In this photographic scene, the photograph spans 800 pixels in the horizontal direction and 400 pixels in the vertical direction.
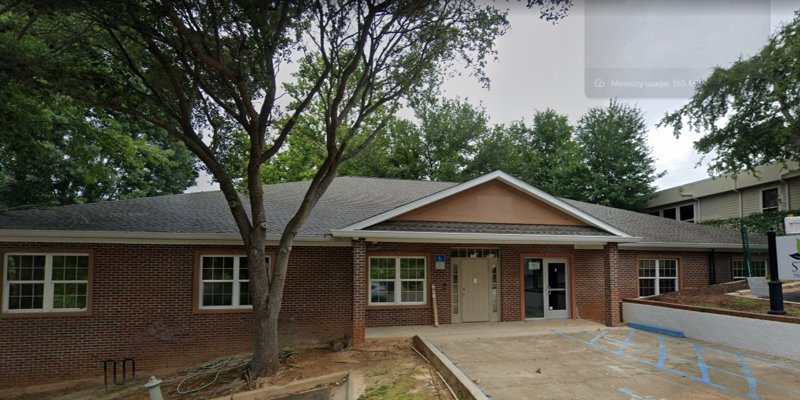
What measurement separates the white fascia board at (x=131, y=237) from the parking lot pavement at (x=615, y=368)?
4689mm

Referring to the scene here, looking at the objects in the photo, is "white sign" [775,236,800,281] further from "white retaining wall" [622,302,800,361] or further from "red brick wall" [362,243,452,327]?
"red brick wall" [362,243,452,327]

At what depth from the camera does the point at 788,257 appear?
9594 mm

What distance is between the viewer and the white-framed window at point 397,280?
12750 mm

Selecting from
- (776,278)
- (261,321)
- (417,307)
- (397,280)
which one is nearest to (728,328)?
(776,278)

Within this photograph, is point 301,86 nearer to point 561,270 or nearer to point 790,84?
point 561,270

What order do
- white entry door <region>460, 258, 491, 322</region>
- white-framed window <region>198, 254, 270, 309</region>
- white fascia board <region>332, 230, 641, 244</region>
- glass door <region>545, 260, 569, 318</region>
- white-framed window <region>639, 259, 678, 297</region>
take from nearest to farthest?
white fascia board <region>332, 230, 641, 244</region> → white-framed window <region>198, 254, 270, 309</region> → white entry door <region>460, 258, 491, 322</region> → glass door <region>545, 260, 569, 318</region> → white-framed window <region>639, 259, 678, 297</region>

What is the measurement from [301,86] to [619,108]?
79.3 ft

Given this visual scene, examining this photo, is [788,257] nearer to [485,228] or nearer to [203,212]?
[485,228]

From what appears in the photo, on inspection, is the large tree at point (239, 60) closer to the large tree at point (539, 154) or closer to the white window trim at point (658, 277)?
the white window trim at point (658, 277)

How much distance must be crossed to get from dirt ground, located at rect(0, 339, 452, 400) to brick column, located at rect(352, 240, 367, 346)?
325 mm

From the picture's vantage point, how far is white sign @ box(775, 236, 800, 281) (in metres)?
9.43

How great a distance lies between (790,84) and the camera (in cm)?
1711

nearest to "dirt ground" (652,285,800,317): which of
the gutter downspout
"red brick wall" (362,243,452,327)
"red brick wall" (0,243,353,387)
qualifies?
the gutter downspout

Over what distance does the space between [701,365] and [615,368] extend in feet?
5.70
